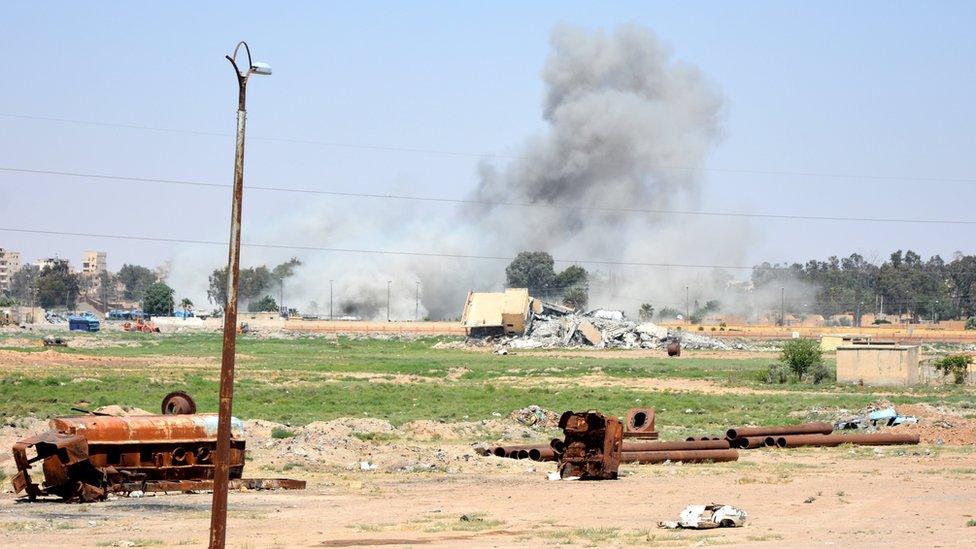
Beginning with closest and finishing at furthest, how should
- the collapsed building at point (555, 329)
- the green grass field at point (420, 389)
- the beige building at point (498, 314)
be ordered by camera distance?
1. the green grass field at point (420, 389)
2. the collapsed building at point (555, 329)
3. the beige building at point (498, 314)

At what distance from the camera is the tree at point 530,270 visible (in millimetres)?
161125

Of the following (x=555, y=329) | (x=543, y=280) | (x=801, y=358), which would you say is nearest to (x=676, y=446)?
(x=801, y=358)

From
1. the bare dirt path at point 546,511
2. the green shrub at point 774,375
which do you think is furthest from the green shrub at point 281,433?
the green shrub at point 774,375

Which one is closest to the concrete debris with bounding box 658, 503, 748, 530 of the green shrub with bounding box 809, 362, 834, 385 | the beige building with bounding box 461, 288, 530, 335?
the green shrub with bounding box 809, 362, 834, 385

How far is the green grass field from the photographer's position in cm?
4184

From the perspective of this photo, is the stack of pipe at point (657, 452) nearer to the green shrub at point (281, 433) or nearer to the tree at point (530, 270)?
the green shrub at point (281, 433)

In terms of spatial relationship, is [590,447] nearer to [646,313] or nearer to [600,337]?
[600,337]

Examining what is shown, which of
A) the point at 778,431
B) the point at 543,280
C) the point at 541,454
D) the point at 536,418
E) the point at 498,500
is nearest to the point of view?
the point at 498,500

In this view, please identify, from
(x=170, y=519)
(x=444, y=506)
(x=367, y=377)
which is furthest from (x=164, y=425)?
(x=367, y=377)

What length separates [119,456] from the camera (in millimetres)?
22547

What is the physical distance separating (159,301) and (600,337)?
85435 millimetres

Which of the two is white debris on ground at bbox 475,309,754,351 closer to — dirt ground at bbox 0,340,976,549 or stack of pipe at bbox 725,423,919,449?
stack of pipe at bbox 725,423,919,449

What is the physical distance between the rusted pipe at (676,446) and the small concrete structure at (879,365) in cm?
2636

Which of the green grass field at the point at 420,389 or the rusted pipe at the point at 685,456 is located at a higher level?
the green grass field at the point at 420,389
